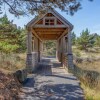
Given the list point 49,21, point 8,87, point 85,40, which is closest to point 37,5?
point 8,87

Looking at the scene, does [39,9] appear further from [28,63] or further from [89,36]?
[89,36]

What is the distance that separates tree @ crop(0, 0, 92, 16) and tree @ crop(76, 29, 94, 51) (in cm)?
4299

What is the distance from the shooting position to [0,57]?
16.8m

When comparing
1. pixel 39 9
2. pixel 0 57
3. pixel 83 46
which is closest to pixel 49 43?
pixel 83 46

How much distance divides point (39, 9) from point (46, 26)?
4.95 m

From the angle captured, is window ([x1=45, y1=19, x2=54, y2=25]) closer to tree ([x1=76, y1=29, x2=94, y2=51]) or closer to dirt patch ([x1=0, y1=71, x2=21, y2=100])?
dirt patch ([x1=0, y1=71, x2=21, y2=100])

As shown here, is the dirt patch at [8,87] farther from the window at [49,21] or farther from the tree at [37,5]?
the window at [49,21]

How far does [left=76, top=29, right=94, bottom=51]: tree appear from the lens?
52.7 meters

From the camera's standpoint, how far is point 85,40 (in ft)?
172

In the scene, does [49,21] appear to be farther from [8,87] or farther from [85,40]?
[85,40]

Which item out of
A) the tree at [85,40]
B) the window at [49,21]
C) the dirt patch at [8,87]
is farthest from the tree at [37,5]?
the tree at [85,40]

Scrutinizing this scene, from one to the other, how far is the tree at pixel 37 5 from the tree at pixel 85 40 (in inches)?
1693

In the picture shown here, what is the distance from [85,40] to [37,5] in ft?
142

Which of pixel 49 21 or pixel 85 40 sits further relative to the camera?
pixel 85 40
